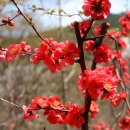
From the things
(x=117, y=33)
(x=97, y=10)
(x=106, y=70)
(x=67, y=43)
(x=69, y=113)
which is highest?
(x=117, y=33)

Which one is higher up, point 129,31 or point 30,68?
point 30,68

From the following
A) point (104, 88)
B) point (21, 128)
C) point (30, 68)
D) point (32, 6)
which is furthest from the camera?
point (30, 68)

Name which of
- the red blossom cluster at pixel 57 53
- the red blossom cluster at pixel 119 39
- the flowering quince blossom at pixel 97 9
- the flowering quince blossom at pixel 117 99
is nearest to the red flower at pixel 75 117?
the red blossom cluster at pixel 57 53

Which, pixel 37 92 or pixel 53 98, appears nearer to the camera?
pixel 53 98

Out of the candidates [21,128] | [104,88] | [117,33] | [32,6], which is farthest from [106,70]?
[21,128]

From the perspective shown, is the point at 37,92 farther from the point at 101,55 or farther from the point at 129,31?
the point at 101,55

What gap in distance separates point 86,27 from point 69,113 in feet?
1.94

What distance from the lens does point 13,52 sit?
2584mm

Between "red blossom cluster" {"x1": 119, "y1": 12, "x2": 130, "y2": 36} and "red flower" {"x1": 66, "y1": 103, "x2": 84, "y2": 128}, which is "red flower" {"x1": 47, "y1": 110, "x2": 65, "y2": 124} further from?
"red blossom cluster" {"x1": 119, "y1": 12, "x2": 130, "y2": 36}

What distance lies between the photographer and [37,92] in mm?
13664

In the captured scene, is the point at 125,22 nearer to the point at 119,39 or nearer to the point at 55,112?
the point at 119,39

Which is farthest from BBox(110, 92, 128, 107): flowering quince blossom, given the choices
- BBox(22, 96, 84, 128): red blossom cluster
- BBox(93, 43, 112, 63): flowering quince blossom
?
BBox(22, 96, 84, 128): red blossom cluster

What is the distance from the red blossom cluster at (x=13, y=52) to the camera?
258 cm

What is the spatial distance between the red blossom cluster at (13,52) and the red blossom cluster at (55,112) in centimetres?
34
